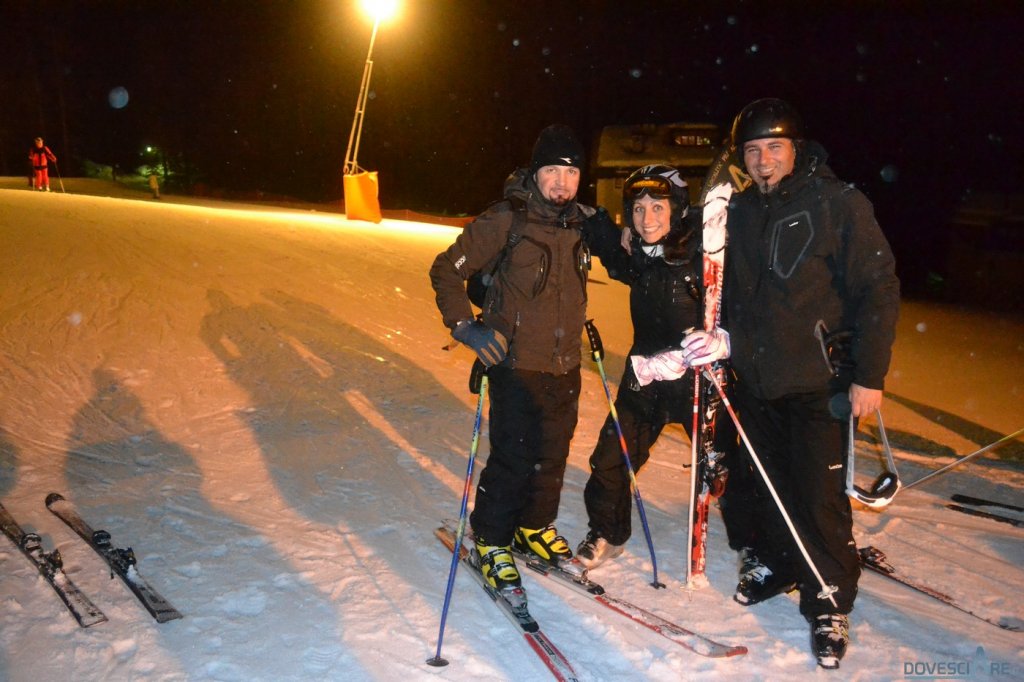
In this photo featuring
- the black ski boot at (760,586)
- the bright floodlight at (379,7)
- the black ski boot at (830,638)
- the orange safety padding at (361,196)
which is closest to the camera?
the black ski boot at (830,638)

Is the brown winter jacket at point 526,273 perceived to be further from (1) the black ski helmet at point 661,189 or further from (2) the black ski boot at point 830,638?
(2) the black ski boot at point 830,638

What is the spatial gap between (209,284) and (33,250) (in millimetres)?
2752

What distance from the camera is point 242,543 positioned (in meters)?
3.79

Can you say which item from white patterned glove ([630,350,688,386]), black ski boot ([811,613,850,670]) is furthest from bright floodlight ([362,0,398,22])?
black ski boot ([811,613,850,670])

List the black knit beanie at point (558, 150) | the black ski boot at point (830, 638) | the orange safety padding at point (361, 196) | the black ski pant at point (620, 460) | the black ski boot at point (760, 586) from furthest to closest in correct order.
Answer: the orange safety padding at point (361, 196) → the black ski pant at point (620, 460) → the black ski boot at point (760, 586) → the black knit beanie at point (558, 150) → the black ski boot at point (830, 638)

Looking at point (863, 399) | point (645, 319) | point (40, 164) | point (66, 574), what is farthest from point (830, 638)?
point (40, 164)

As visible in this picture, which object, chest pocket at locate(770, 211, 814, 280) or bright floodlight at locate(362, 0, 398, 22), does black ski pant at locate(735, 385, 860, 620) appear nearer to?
chest pocket at locate(770, 211, 814, 280)

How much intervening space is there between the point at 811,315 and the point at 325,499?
9.18ft

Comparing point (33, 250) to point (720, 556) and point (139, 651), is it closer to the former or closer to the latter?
point (139, 651)

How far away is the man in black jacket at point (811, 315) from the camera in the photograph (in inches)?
114

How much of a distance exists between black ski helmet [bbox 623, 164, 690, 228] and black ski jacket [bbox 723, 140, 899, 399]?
0.22m

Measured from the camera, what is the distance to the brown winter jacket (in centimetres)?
336

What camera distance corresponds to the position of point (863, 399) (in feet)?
9.61

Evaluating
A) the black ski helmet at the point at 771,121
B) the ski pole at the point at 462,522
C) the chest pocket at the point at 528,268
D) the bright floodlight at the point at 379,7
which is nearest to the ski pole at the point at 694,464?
the chest pocket at the point at 528,268
